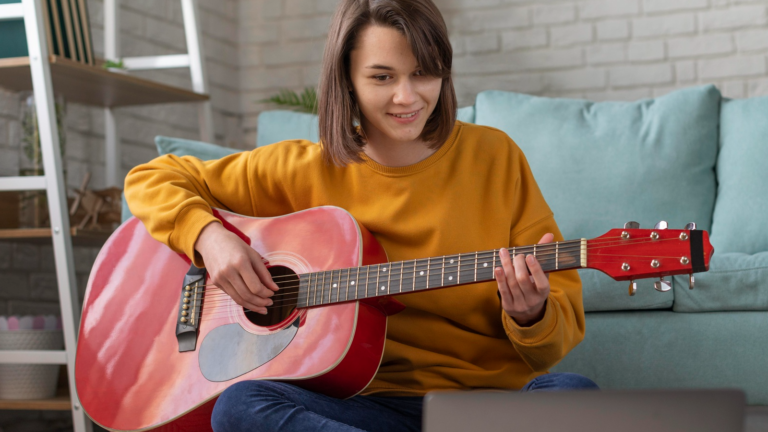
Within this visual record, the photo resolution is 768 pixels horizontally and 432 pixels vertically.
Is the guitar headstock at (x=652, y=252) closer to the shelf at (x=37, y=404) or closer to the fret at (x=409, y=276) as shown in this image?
the fret at (x=409, y=276)

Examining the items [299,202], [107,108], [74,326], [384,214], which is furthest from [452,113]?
[107,108]

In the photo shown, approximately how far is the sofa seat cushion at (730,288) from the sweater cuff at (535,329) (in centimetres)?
65

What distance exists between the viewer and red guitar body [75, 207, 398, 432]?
1091mm

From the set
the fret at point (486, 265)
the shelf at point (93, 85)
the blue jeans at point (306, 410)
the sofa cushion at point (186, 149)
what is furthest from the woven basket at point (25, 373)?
the fret at point (486, 265)

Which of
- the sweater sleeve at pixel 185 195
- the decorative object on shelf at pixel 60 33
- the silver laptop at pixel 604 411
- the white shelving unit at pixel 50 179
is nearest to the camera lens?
the silver laptop at pixel 604 411

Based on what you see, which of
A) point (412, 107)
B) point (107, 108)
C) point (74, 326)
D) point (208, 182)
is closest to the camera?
point (412, 107)

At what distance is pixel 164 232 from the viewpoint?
1308 mm

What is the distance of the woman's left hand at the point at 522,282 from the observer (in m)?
0.96

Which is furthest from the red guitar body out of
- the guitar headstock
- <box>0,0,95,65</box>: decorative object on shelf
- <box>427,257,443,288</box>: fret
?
<box>0,0,95,65</box>: decorative object on shelf

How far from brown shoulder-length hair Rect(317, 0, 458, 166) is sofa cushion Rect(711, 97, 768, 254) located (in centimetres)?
102

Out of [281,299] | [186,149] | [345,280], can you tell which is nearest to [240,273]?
[281,299]

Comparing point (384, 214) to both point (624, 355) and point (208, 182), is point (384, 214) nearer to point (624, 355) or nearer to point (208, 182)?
point (208, 182)

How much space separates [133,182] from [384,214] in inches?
21.4

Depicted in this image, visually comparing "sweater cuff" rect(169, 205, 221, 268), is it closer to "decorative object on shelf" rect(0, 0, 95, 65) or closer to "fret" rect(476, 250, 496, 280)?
"fret" rect(476, 250, 496, 280)
